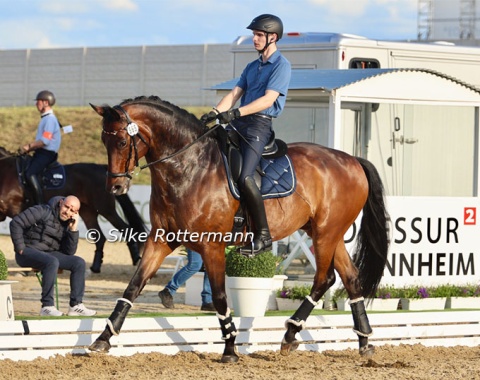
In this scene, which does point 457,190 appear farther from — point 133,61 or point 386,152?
point 133,61

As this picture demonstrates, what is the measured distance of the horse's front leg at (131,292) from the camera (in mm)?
8180

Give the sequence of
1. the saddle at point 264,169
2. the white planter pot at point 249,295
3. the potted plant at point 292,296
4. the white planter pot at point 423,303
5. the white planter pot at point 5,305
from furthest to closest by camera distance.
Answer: the white planter pot at point 423,303, the potted plant at point 292,296, the white planter pot at point 249,295, the white planter pot at point 5,305, the saddle at point 264,169

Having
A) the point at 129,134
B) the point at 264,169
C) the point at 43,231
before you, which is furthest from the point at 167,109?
the point at 43,231

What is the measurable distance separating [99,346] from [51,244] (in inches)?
121

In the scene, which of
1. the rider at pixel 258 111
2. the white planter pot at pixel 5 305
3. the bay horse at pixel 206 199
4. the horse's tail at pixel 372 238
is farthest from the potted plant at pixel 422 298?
the white planter pot at pixel 5 305

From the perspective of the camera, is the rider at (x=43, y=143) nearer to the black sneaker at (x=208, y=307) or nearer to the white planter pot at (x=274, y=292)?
the black sneaker at (x=208, y=307)

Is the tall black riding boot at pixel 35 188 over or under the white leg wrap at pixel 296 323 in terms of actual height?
over

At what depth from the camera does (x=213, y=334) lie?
905 cm

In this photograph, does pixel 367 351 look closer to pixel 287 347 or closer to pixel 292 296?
pixel 287 347

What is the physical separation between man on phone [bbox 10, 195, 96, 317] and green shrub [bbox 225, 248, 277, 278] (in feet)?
5.08

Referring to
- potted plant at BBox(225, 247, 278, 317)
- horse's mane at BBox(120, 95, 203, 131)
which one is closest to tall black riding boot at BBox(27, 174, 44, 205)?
potted plant at BBox(225, 247, 278, 317)

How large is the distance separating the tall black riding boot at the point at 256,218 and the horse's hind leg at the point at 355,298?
3.35 feet

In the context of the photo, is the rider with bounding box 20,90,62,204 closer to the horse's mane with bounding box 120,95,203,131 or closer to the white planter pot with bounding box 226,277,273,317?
the white planter pot with bounding box 226,277,273,317

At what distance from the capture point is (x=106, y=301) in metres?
13.2
